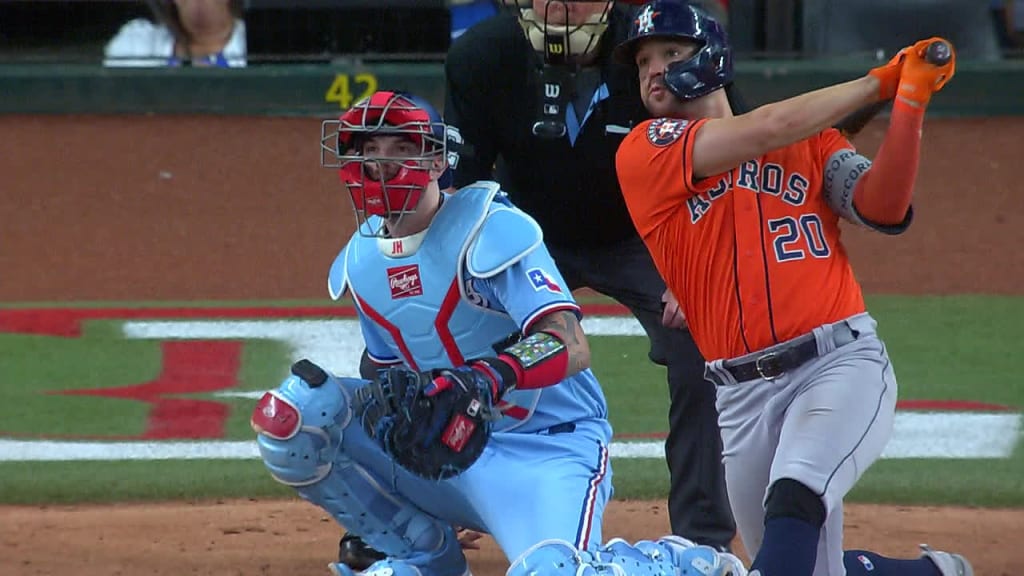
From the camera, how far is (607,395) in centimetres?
640

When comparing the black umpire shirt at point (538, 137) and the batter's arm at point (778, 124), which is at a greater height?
the batter's arm at point (778, 124)

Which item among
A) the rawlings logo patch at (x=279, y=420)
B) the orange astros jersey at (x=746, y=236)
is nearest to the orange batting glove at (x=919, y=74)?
the orange astros jersey at (x=746, y=236)

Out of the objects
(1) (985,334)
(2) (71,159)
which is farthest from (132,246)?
(1) (985,334)

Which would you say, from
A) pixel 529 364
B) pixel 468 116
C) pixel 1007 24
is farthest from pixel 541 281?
pixel 1007 24

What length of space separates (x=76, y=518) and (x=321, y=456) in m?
1.66

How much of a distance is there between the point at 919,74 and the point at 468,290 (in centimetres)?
121

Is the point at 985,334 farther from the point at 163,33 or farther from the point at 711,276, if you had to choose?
the point at 163,33

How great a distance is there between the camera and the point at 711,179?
3.55 m

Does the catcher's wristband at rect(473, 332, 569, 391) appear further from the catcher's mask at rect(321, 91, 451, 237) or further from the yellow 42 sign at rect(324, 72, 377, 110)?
the yellow 42 sign at rect(324, 72, 377, 110)

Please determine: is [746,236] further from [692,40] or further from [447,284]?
[447,284]

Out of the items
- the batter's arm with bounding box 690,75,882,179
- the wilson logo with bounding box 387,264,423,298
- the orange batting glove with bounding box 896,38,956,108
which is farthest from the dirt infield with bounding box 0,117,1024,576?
the orange batting glove with bounding box 896,38,956,108

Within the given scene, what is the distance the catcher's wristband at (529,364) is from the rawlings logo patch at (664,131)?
511mm

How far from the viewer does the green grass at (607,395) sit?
5363mm

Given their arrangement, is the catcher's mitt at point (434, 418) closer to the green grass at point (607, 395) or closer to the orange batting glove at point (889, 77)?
the orange batting glove at point (889, 77)
